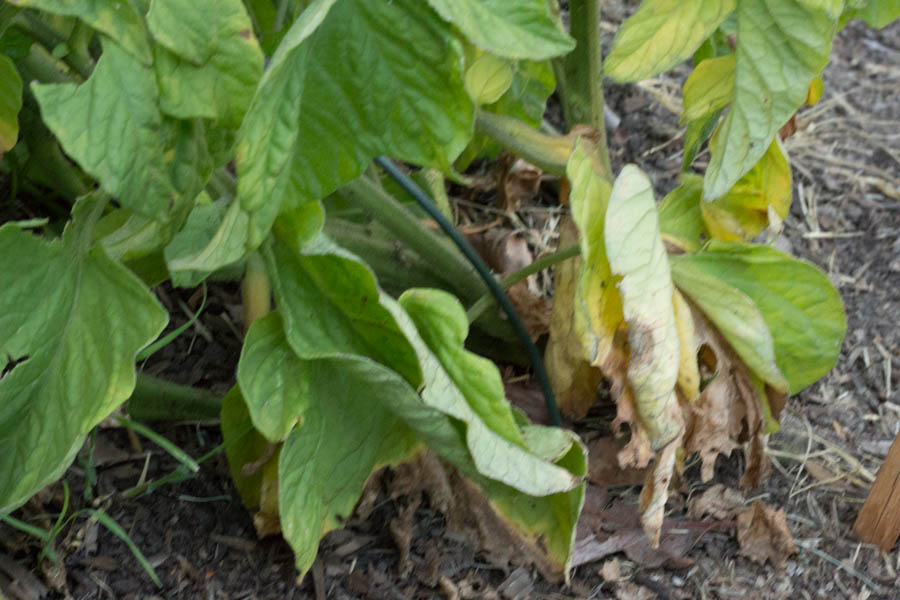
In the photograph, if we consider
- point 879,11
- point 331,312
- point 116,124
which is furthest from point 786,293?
point 116,124

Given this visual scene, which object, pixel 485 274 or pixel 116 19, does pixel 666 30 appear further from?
pixel 116 19

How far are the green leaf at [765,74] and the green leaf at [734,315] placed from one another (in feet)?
0.47

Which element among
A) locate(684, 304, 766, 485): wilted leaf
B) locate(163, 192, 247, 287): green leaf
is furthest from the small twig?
locate(163, 192, 247, 287): green leaf

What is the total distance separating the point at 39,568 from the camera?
1.16 m

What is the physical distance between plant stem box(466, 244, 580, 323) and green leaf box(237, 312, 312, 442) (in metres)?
0.26

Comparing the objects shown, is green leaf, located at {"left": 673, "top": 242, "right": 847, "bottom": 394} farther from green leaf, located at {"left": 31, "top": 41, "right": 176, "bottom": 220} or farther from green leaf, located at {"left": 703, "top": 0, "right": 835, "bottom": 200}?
green leaf, located at {"left": 31, "top": 41, "right": 176, "bottom": 220}

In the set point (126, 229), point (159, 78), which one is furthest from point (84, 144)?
point (126, 229)

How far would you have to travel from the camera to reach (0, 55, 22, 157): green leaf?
3.04ft

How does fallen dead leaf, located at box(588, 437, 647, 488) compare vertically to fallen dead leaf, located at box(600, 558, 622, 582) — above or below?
above

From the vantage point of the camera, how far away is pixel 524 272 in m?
1.24

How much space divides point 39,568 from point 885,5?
1217 millimetres

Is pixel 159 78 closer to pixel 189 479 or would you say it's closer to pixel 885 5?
pixel 189 479

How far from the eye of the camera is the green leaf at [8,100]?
93 centimetres

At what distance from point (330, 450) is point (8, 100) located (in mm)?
473
